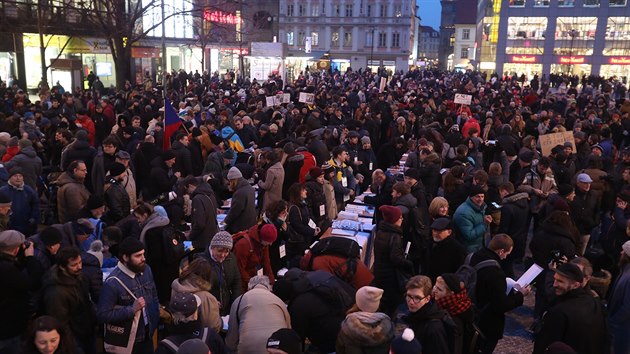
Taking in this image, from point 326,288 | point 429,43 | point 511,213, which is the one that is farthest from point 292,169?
point 429,43

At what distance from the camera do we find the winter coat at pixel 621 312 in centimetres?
543

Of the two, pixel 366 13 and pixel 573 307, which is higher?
pixel 366 13

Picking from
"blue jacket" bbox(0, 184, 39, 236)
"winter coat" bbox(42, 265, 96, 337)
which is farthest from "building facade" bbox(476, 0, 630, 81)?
"winter coat" bbox(42, 265, 96, 337)

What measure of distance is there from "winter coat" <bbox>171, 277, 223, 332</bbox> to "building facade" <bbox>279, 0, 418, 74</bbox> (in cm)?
7458

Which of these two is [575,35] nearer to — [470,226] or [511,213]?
[511,213]

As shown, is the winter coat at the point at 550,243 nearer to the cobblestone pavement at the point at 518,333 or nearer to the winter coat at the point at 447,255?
the winter coat at the point at 447,255

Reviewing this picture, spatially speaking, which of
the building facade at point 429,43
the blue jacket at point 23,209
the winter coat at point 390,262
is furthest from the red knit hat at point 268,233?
the building facade at point 429,43

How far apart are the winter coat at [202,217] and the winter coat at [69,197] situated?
5.29ft

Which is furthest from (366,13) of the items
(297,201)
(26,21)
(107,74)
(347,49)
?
(297,201)

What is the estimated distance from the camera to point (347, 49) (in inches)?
3199

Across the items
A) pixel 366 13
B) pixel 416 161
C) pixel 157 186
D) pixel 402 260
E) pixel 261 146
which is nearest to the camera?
pixel 402 260

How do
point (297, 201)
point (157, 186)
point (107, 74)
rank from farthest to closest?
point (107, 74) < point (157, 186) < point (297, 201)

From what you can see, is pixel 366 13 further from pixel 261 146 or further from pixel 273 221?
pixel 273 221

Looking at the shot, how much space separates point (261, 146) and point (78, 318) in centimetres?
820
